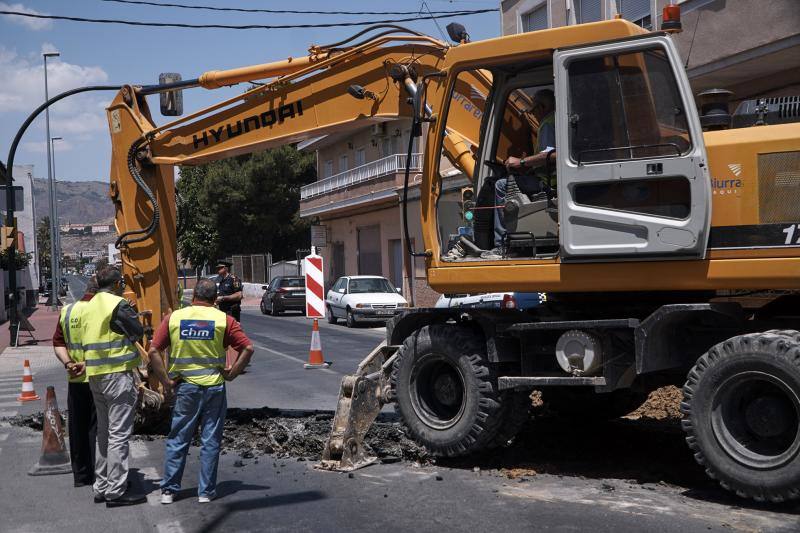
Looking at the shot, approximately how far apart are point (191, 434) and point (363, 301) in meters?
19.9

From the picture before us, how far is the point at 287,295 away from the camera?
34.3 metres

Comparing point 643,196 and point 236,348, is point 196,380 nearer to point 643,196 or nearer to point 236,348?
point 236,348

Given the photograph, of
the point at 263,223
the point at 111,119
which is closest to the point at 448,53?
the point at 111,119

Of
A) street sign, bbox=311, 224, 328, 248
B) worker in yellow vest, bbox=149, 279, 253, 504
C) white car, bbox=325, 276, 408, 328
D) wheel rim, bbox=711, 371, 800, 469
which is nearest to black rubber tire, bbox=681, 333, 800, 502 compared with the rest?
wheel rim, bbox=711, 371, 800, 469

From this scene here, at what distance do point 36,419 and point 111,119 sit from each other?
3.62 metres

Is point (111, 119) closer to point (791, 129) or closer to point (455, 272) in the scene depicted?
point (455, 272)

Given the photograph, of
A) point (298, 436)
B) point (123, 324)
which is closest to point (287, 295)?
point (298, 436)

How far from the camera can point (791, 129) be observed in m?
6.21

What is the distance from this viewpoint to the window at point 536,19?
71.4ft

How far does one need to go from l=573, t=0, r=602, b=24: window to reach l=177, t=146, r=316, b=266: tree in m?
33.8

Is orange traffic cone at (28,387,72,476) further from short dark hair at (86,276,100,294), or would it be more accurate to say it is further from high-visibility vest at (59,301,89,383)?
short dark hair at (86,276,100,294)

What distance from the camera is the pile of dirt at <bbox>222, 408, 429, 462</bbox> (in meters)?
8.13

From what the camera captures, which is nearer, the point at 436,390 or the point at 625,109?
the point at 625,109

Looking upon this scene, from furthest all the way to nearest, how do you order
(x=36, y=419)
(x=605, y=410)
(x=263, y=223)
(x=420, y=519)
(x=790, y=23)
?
(x=263, y=223)
(x=790, y=23)
(x=36, y=419)
(x=605, y=410)
(x=420, y=519)
